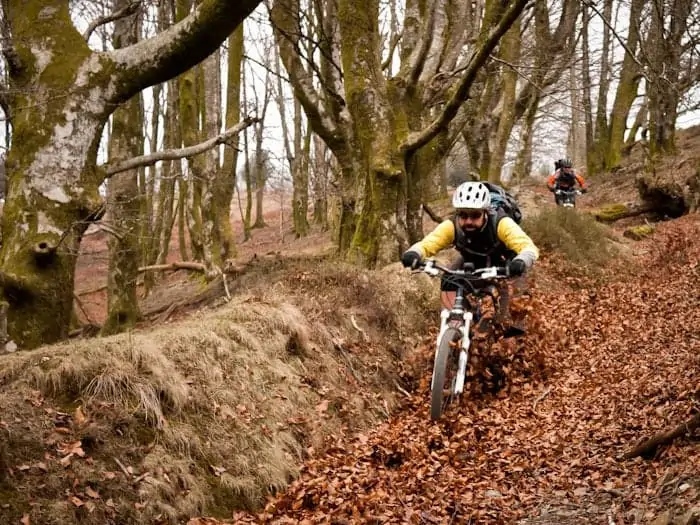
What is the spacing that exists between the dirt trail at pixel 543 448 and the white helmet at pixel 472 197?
1873 millimetres

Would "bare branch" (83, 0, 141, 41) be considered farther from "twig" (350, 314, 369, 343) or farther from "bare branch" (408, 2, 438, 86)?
"bare branch" (408, 2, 438, 86)

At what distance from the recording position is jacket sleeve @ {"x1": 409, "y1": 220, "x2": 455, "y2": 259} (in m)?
7.52

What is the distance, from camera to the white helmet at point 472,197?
23.4ft

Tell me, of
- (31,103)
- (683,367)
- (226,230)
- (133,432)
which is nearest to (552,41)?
(226,230)

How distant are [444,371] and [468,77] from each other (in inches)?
157

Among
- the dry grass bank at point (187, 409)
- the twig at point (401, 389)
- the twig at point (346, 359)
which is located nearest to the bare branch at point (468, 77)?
the dry grass bank at point (187, 409)

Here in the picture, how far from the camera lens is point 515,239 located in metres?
7.22

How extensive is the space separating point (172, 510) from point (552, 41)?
1478cm

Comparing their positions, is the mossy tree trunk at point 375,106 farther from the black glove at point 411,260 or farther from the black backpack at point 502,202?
the black glove at point 411,260

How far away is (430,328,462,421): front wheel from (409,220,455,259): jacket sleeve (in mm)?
1044

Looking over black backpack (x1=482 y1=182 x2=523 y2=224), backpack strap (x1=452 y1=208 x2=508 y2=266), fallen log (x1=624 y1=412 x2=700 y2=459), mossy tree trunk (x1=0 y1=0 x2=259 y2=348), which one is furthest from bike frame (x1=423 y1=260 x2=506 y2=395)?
mossy tree trunk (x1=0 y1=0 x2=259 y2=348)

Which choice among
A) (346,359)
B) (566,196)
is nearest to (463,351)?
(346,359)

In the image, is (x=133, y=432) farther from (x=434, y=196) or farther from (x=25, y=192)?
(x=434, y=196)

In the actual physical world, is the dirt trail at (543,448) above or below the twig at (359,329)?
below
